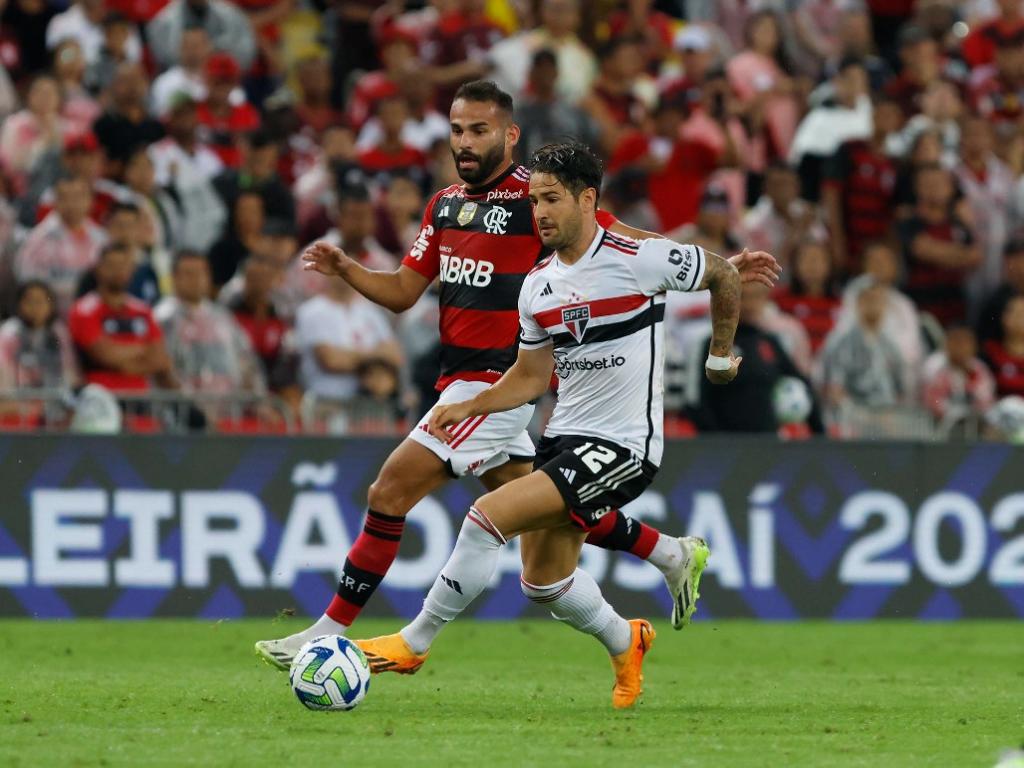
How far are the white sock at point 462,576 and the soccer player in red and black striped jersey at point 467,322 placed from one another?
1.17ft

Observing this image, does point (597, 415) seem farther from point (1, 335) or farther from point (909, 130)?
point (909, 130)

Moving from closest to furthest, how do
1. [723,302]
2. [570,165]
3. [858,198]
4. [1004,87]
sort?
[570,165]
[723,302]
[858,198]
[1004,87]

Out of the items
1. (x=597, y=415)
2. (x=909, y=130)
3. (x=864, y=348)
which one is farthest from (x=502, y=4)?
(x=597, y=415)

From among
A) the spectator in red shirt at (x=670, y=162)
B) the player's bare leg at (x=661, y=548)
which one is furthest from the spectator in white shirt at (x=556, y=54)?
the player's bare leg at (x=661, y=548)

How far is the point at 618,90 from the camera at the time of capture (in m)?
19.0

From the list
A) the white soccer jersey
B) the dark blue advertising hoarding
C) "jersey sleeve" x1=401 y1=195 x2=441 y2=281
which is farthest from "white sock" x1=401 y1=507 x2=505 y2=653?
the dark blue advertising hoarding

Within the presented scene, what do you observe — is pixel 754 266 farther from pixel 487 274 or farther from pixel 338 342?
pixel 338 342

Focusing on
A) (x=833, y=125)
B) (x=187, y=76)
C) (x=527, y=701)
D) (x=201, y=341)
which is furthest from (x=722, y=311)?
(x=833, y=125)

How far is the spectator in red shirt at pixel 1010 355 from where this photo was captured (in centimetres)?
1664

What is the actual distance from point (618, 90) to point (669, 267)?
1065 centimetres

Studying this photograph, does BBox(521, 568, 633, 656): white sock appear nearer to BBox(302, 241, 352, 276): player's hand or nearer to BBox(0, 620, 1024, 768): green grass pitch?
BBox(0, 620, 1024, 768): green grass pitch

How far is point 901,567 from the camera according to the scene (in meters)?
14.5

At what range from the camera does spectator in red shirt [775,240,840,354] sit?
16.9 m

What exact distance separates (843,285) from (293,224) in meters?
5.38
